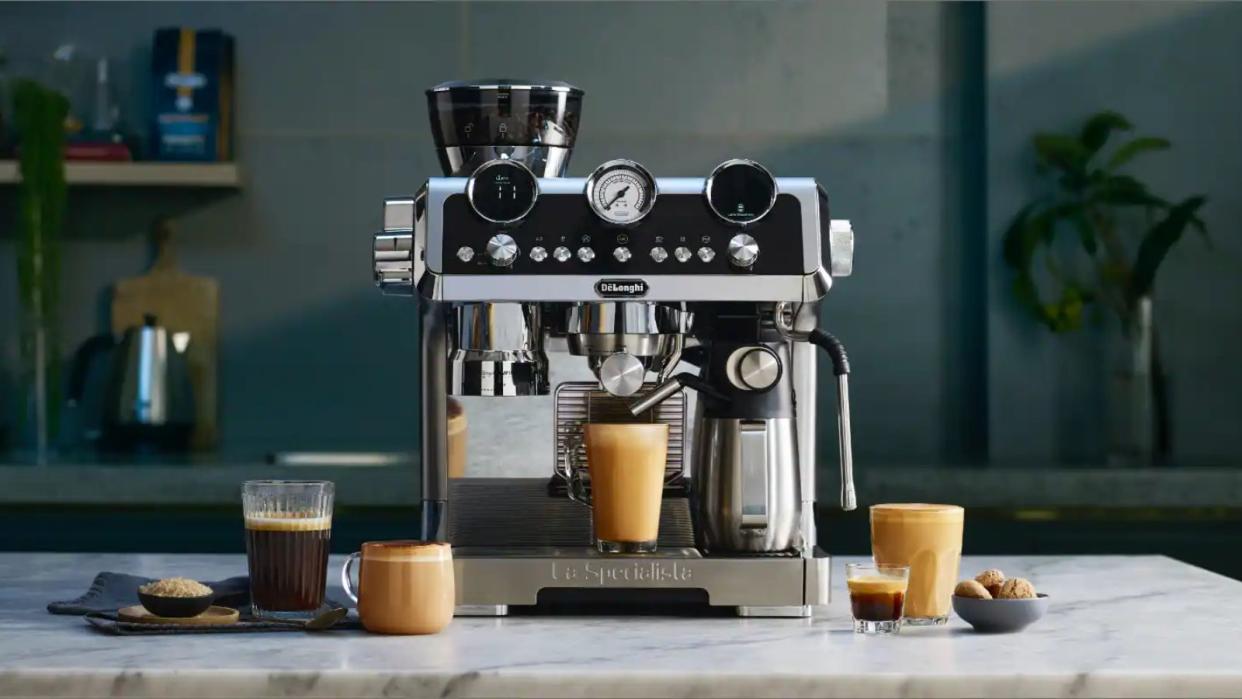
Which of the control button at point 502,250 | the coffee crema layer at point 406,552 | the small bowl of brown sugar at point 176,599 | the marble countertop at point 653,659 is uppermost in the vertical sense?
the control button at point 502,250

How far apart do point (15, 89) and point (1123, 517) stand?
7.72ft

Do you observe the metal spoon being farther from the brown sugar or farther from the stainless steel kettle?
the stainless steel kettle

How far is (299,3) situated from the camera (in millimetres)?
3598

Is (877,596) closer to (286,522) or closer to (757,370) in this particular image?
(757,370)

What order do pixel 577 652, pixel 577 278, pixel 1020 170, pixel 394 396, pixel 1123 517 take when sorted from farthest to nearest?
1. pixel 394 396
2. pixel 1020 170
3. pixel 1123 517
4. pixel 577 278
5. pixel 577 652

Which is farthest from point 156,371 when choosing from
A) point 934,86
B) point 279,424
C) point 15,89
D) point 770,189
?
point 770,189

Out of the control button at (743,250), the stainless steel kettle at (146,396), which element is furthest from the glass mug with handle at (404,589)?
the stainless steel kettle at (146,396)

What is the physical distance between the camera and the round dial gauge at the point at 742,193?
1.48 metres

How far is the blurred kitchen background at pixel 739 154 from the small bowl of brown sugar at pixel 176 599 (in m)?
2.00

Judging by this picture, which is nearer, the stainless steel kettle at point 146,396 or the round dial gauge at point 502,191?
the round dial gauge at point 502,191

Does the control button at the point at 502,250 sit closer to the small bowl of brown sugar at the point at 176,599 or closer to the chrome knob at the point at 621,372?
the chrome knob at the point at 621,372

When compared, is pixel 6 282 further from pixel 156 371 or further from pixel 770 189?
pixel 770 189

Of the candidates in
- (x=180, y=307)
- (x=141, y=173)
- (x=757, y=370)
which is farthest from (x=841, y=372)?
(x=180, y=307)

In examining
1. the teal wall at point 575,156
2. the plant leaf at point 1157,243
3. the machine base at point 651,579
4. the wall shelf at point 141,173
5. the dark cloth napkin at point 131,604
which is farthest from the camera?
the teal wall at point 575,156
